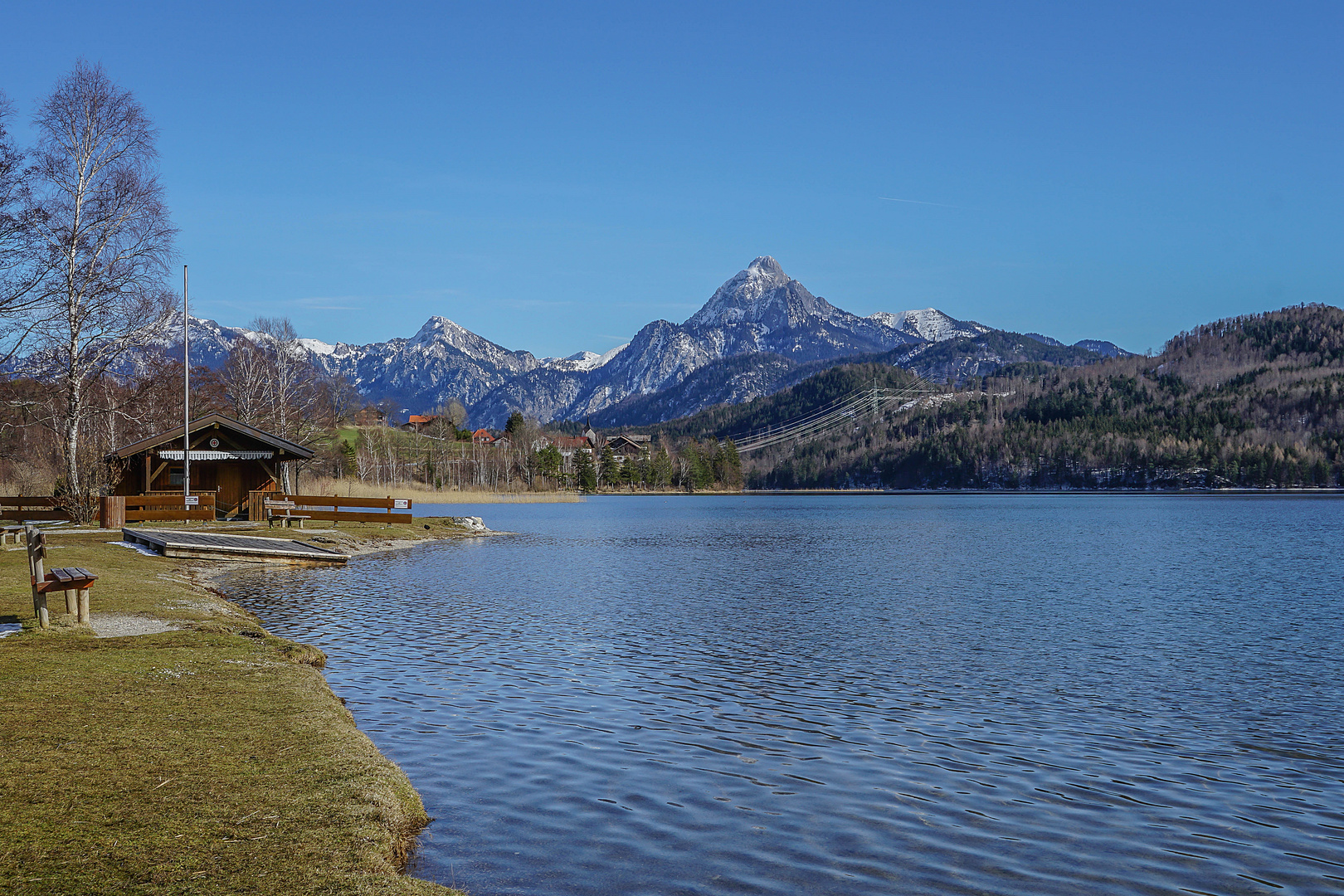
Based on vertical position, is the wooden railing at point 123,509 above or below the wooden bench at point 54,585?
above

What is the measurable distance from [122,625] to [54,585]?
1587 millimetres

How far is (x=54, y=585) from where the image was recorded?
50.5 ft

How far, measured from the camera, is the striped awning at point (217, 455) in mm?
45175

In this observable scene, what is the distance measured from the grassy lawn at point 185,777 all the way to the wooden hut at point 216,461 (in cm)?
3417

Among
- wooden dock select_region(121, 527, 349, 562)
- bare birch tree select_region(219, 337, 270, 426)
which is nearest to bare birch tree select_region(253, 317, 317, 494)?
bare birch tree select_region(219, 337, 270, 426)

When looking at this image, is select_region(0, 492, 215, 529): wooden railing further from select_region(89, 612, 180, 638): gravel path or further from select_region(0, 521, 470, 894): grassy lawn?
select_region(0, 521, 470, 894): grassy lawn

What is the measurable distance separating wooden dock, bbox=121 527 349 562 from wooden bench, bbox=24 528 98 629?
1601 centimetres

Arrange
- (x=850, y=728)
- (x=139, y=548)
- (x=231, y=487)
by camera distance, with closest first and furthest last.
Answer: (x=850, y=728) → (x=139, y=548) → (x=231, y=487)

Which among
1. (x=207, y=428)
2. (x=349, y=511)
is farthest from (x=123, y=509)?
(x=349, y=511)

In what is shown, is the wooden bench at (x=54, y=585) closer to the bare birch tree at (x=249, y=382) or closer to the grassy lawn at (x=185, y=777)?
the grassy lawn at (x=185, y=777)

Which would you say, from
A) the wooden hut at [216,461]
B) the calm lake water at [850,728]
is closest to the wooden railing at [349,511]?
the wooden hut at [216,461]

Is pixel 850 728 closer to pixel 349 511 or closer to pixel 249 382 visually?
pixel 349 511

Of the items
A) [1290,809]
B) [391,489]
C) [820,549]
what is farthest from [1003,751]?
[391,489]

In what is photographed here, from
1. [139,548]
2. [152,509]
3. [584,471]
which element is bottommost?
[139,548]
